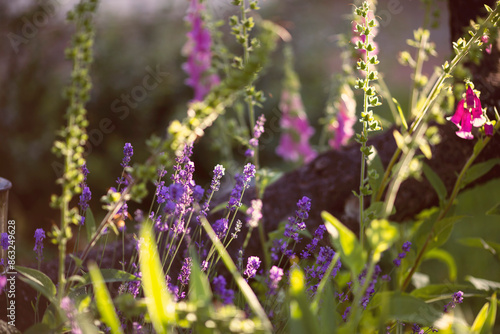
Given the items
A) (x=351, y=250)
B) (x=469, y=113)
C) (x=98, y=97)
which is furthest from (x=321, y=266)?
(x=98, y=97)

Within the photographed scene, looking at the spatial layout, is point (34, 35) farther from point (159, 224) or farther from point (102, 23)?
point (159, 224)

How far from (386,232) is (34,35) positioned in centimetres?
453

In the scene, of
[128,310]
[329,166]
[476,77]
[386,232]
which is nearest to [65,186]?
[128,310]

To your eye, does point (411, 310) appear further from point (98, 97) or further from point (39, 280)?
point (98, 97)

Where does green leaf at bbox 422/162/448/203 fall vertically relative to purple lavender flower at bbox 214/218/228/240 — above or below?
below

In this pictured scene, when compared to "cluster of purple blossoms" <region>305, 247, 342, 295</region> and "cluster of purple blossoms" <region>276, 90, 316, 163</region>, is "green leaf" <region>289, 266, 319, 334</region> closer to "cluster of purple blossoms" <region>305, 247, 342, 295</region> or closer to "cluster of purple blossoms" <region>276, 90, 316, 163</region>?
"cluster of purple blossoms" <region>305, 247, 342, 295</region>

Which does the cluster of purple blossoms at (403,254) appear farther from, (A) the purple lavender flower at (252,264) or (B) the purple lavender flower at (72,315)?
(B) the purple lavender flower at (72,315)

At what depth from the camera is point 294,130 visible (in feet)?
9.89

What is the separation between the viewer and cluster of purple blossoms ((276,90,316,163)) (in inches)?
111

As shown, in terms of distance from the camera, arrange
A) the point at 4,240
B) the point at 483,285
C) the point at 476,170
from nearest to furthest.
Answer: the point at 4,240 → the point at 476,170 → the point at 483,285

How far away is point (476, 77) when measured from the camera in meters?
2.05

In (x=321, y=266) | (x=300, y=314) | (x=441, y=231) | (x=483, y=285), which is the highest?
(x=300, y=314)

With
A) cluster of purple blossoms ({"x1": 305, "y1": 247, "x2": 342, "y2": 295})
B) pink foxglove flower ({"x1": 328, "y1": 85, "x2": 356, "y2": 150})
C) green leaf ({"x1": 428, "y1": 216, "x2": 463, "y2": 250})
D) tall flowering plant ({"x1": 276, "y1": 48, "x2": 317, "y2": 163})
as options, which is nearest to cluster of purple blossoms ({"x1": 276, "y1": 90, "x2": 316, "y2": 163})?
tall flowering plant ({"x1": 276, "y1": 48, "x2": 317, "y2": 163})

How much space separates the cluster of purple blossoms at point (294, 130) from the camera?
2830mm
